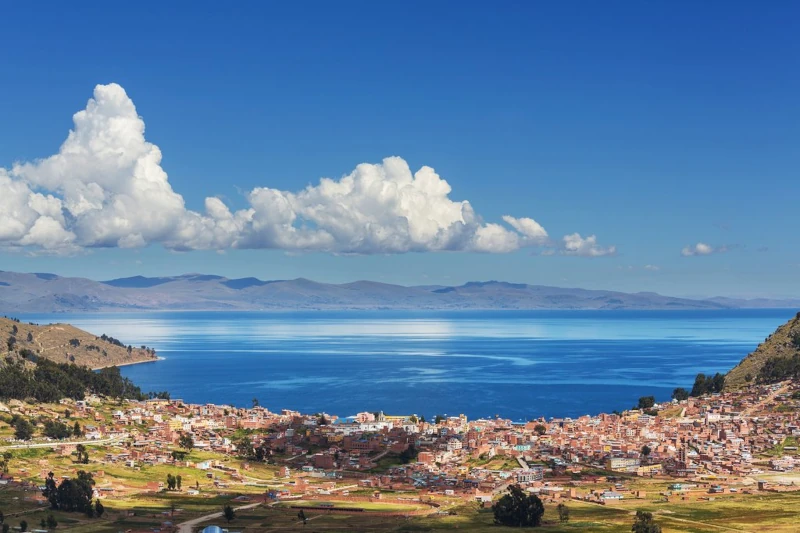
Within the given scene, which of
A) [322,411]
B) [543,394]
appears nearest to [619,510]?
[322,411]

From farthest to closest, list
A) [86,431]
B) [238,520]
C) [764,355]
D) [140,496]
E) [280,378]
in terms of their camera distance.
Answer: [280,378]
[764,355]
[86,431]
[140,496]
[238,520]

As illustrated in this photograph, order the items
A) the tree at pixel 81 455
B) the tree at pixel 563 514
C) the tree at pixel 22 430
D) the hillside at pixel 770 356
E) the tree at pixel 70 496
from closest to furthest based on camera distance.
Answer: the tree at pixel 563 514 → the tree at pixel 70 496 → the tree at pixel 81 455 → the tree at pixel 22 430 → the hillside at pixel 770 356

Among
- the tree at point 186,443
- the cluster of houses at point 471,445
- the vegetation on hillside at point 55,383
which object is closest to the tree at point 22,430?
the cluster of houses at point 471,445

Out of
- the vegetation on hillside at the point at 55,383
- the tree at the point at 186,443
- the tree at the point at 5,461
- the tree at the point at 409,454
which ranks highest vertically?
the vegetation on hillside at the point at 55,383

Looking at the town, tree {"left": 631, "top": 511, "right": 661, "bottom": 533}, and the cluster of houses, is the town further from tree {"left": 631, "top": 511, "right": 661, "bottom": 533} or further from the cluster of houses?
tree {"left": 631, "top": 511, "right": 661, "bottom": 533}

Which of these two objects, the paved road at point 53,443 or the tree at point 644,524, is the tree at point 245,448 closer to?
the paved road at point 53,443

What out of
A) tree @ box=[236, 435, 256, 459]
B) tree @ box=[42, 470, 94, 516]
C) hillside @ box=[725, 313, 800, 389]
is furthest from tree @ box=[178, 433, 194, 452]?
hillside @ box=[725, 313, 800, 389]

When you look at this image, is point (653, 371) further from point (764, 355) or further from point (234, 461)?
point (234, 461)
